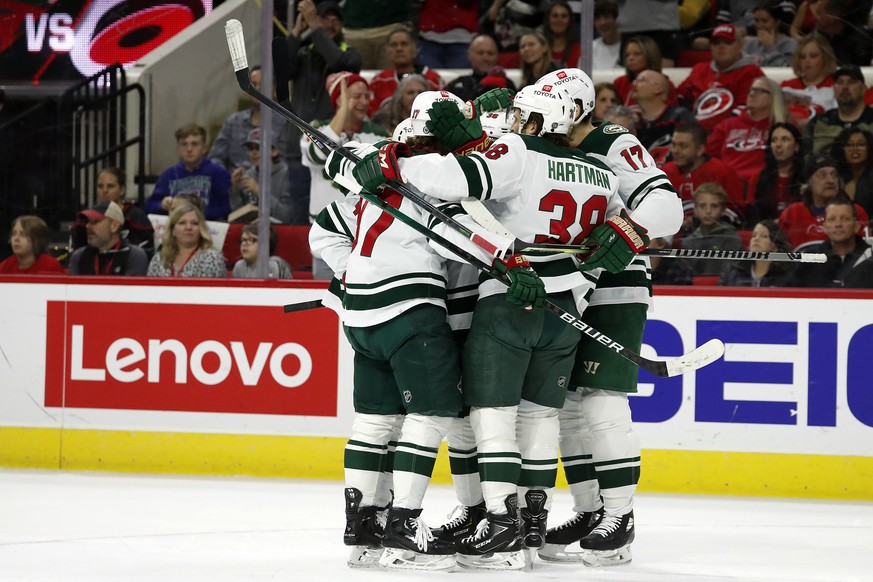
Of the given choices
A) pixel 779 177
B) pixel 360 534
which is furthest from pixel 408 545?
pixel 779 177

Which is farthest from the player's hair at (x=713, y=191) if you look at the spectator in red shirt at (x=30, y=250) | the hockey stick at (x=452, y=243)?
the spectator in red shirt at (x=30, y=250)

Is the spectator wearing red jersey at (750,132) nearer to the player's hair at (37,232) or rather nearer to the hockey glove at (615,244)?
the hockey glove at (615,244)

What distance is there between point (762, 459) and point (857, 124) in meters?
1.40

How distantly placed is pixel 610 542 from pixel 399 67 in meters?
3.23

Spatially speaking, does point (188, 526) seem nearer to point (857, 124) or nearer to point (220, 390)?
point (220, 390)

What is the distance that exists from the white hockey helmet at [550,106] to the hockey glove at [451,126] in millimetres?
176

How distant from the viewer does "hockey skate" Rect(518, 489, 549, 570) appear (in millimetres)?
3473

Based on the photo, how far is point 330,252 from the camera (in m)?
3.72

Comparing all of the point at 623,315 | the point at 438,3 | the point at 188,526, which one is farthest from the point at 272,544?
the point at 438,3

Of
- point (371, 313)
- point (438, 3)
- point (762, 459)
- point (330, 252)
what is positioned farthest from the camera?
point (438, 3)

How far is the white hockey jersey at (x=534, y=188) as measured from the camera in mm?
3316

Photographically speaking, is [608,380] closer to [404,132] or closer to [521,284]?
[521,284]

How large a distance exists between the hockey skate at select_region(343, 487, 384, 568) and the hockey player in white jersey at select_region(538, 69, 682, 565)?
0.54 m

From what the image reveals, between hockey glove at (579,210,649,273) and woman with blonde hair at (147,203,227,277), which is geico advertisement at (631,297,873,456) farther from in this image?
woman with blonde hair at (147,203,227,277)
